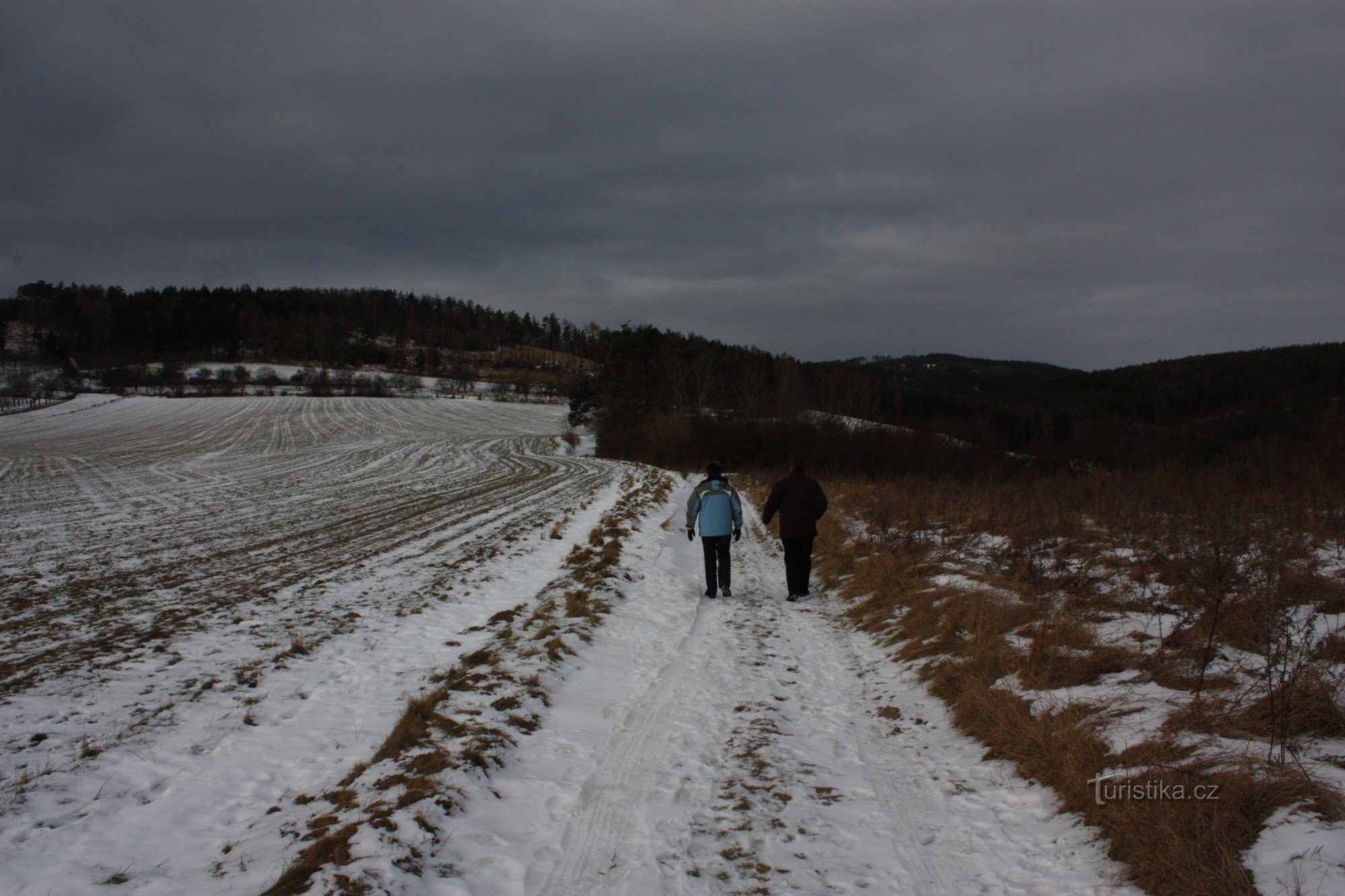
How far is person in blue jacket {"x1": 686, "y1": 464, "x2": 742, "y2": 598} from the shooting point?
1037 centimetres

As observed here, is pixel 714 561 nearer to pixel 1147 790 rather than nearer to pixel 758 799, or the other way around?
pixel 758 799

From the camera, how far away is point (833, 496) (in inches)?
866

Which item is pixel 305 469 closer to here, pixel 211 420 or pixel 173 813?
pixel 173 813

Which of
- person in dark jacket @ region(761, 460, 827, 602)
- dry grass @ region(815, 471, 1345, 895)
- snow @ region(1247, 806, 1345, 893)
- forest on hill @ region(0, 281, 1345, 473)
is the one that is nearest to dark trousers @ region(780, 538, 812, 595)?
person in dark jacket @ region(761, 460, 827, 602)

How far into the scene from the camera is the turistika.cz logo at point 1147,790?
361 centimetres

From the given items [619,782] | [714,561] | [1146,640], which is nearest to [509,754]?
[619,782]

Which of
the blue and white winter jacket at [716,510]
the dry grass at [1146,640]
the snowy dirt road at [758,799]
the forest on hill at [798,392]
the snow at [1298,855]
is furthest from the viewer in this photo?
the forest on hill at [798,392]

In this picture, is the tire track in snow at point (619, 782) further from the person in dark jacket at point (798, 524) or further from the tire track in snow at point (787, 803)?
the person in dark jacket at point (798, 524)

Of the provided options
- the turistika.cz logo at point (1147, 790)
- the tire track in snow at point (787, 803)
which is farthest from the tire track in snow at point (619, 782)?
the turistika.cz logo at point (1147, 790)

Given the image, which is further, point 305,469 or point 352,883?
point 305,469

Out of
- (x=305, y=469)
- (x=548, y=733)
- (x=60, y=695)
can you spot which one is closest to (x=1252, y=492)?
(x=548, y=733)

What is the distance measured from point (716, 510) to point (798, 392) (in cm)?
5310

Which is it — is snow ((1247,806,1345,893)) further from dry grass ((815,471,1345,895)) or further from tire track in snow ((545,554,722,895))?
tire track in snow ((545,554,722,895))

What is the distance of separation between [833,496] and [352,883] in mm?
19851
